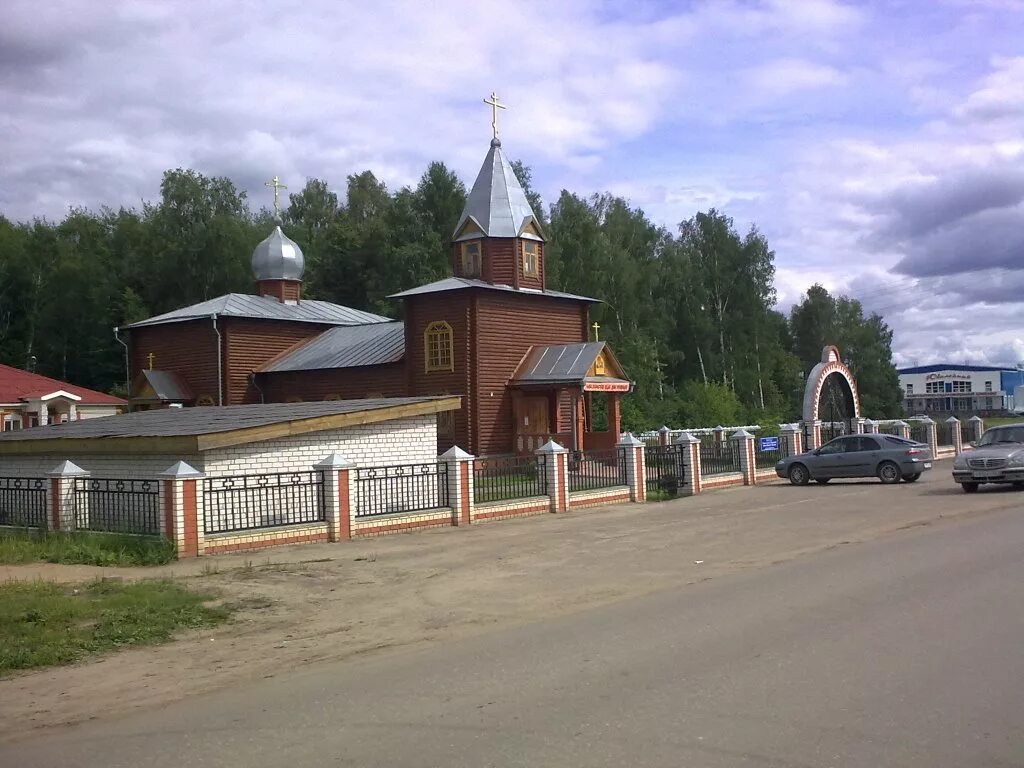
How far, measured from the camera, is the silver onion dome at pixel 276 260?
132 feet

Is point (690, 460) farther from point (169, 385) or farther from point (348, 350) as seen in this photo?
point (169, 385)

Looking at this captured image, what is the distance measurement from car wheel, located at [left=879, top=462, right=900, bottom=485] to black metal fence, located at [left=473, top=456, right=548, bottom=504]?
9.83 metres

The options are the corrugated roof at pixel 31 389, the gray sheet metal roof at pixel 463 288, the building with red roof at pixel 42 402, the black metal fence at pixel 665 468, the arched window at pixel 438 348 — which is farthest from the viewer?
the corrugated roof at pixel 31 389

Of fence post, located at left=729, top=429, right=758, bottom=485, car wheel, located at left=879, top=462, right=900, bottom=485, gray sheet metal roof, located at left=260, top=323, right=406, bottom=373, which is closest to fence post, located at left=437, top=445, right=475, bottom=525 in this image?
fence post, located at left=729, top=429, right=758, bottom=485

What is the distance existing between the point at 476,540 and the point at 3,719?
32.6 ft

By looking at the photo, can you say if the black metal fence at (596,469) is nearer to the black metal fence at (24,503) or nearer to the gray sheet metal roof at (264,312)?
the black metal fence at (24,503)

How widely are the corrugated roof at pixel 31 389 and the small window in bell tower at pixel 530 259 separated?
17.9 meters

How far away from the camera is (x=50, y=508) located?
1659 centimetres

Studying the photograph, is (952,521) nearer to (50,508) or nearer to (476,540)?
(476,540)

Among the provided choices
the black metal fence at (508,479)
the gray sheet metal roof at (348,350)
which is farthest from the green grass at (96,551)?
the gray sheet metal roof at (348,350)

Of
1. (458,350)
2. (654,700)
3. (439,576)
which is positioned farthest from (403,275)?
(654,700)

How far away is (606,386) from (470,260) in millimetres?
6903

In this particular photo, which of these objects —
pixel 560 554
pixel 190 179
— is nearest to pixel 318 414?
pixel 560 554

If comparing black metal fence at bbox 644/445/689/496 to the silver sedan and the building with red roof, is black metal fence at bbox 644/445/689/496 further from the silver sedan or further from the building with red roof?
the building with red roof
